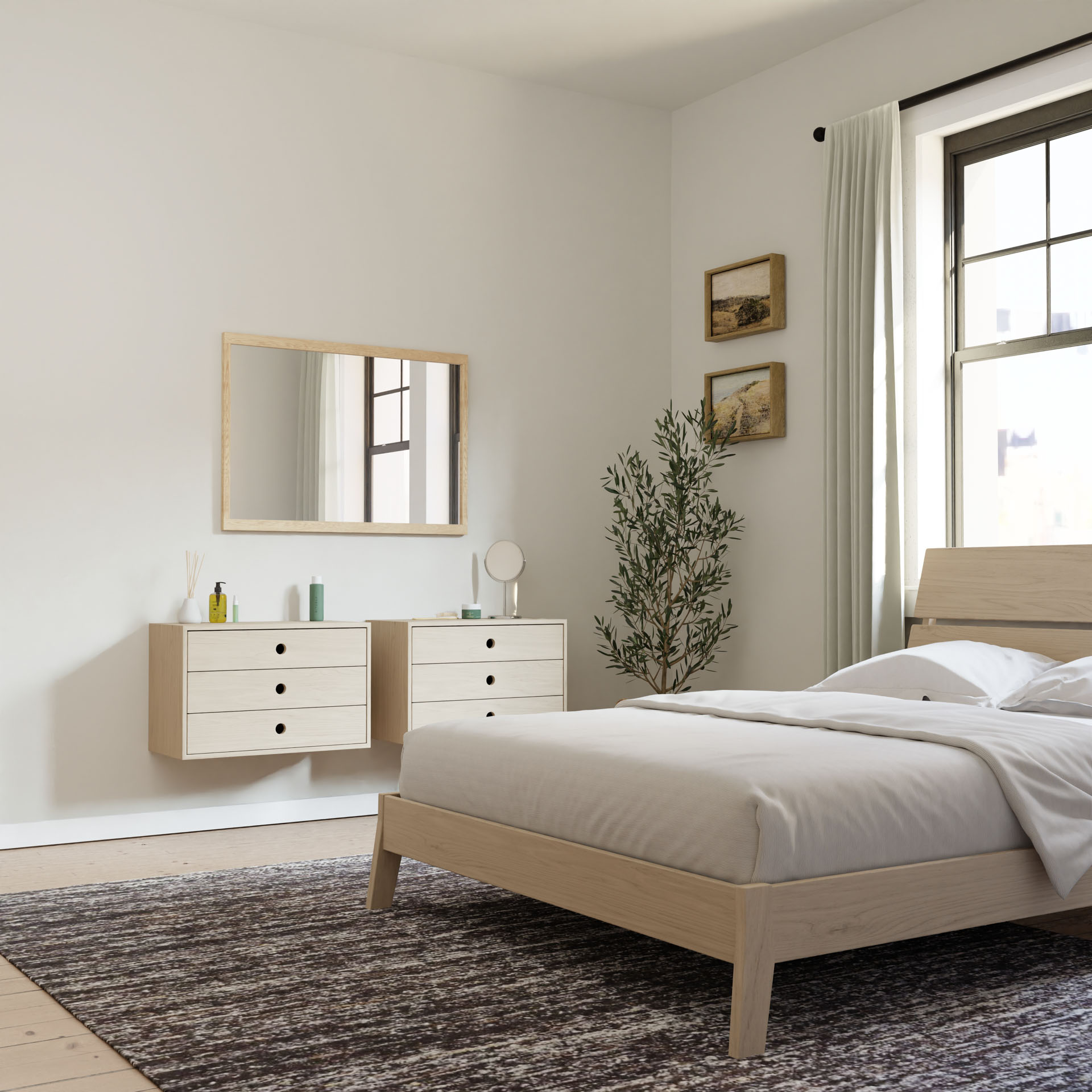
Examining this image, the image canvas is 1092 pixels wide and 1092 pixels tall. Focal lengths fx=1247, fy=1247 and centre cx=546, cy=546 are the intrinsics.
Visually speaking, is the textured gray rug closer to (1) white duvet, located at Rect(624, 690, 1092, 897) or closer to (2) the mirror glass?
(1) white duvet, located at Rect(624, 690, 1092, 897)

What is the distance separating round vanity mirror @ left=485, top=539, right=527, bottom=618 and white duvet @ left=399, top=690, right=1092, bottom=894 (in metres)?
1.99

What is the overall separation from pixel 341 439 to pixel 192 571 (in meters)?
0.75

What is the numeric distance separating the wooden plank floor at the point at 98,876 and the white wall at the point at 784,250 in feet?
5.82

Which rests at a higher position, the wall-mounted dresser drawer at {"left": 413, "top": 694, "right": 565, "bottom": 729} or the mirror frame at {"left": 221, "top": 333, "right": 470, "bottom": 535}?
the mirror frame at {"left": 221, "top": 333, "right": 470, "bottom": 535}

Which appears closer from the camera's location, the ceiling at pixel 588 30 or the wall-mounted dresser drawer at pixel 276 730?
the wall-mounted dresser drawer at pixel 276 730

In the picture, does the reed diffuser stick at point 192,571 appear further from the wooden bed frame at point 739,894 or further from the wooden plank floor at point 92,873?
the wooden bed frame at point 739,894

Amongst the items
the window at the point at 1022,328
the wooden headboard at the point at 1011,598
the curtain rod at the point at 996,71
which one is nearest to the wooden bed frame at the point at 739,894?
the wooden headboard at the point at 1011,598

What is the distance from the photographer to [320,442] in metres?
4.70

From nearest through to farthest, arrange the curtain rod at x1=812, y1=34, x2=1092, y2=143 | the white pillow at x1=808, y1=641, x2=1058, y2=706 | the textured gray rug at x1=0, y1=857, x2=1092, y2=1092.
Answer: the textured gray rug at x1=0, y1=857, x2=1092, y2=1092 → the white pillow at x1=808, y1=641, x2=1058, y2=706 → the curtain rod at x1=812, y1=34, x2=1092, y2=143

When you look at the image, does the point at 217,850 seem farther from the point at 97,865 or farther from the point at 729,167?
the point at 729,167

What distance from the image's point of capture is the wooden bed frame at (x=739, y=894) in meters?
2.08

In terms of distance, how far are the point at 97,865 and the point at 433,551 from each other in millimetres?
1773

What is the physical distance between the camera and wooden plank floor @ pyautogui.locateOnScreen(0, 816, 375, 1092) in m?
2.04

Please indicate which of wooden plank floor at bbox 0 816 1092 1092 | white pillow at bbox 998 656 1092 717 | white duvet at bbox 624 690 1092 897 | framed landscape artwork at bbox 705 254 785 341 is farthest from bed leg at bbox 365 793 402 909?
framed landscape artwork at bbox 705 254 785 341
